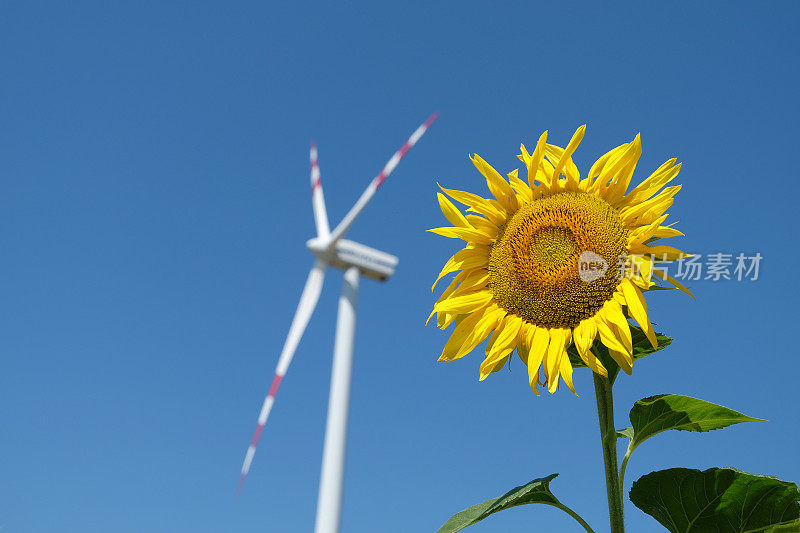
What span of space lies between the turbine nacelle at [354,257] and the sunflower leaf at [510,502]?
817 inches

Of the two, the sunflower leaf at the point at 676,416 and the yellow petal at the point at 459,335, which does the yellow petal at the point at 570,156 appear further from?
the sunflower leaf at the point at 676,416

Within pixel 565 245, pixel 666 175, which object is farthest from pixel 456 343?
pixel 666 175

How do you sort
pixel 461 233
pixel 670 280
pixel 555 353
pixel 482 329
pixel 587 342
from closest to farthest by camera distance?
1. pixel 670 280
2. pixel 587 342
3. pixel 555 353
4. pixel 482 329
5. pixel 461 233

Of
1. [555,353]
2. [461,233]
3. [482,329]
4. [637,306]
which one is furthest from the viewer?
[461,233]

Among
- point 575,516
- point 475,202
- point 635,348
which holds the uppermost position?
point 475,202

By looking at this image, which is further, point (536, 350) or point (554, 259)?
point (554, 259)

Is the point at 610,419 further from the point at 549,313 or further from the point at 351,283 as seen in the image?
the point at 351,283

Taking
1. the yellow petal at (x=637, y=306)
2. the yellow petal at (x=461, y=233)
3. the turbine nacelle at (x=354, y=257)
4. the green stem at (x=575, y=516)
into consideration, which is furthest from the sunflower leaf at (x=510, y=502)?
the turbine nacelle at (x=354, y=257)

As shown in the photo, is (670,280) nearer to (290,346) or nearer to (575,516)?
(575,516)

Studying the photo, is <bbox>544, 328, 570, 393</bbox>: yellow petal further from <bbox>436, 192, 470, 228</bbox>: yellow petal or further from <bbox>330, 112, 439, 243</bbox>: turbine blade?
<bbox>330, 112, 439, 243</bbox>: turbine blade

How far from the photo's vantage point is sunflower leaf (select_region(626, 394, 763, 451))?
11.5 ft

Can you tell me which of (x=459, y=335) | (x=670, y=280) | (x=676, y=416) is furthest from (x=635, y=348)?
(x=459, y=335)

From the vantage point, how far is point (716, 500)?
3.61 metres

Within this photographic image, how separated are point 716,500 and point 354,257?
Answer: 70.2ft
